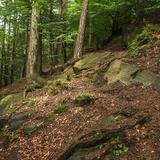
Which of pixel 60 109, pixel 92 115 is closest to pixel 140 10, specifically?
pixel 60 109

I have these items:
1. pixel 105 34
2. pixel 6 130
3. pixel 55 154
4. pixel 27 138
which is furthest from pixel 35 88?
pixel 105 34

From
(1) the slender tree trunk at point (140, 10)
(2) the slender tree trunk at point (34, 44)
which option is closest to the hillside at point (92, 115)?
(2) the slender tree trunk at point (34, 44)

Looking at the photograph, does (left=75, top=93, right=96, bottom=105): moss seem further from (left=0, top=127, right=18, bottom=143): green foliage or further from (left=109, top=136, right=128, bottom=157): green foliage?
(left=109, top=136, right=128, bottom=157): green foliage

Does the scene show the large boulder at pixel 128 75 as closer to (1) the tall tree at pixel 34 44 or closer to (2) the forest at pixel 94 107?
(2) the forest at pixel 94 107

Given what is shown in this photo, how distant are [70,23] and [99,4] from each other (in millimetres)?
3243

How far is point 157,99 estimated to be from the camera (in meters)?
10.5

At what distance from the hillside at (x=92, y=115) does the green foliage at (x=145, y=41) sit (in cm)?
28

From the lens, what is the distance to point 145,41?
14742mm

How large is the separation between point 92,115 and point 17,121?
10.4ft

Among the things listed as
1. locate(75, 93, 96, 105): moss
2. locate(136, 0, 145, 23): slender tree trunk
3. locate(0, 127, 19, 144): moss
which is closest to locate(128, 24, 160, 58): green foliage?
locate(136, 0, 145, 23): slender tree trunk

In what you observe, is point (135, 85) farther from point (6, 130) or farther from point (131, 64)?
point (6, 130)

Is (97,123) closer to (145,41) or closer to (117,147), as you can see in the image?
(117,147)

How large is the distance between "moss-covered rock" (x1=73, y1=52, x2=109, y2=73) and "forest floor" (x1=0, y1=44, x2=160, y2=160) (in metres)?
2.56

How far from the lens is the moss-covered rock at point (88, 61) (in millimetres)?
15930
